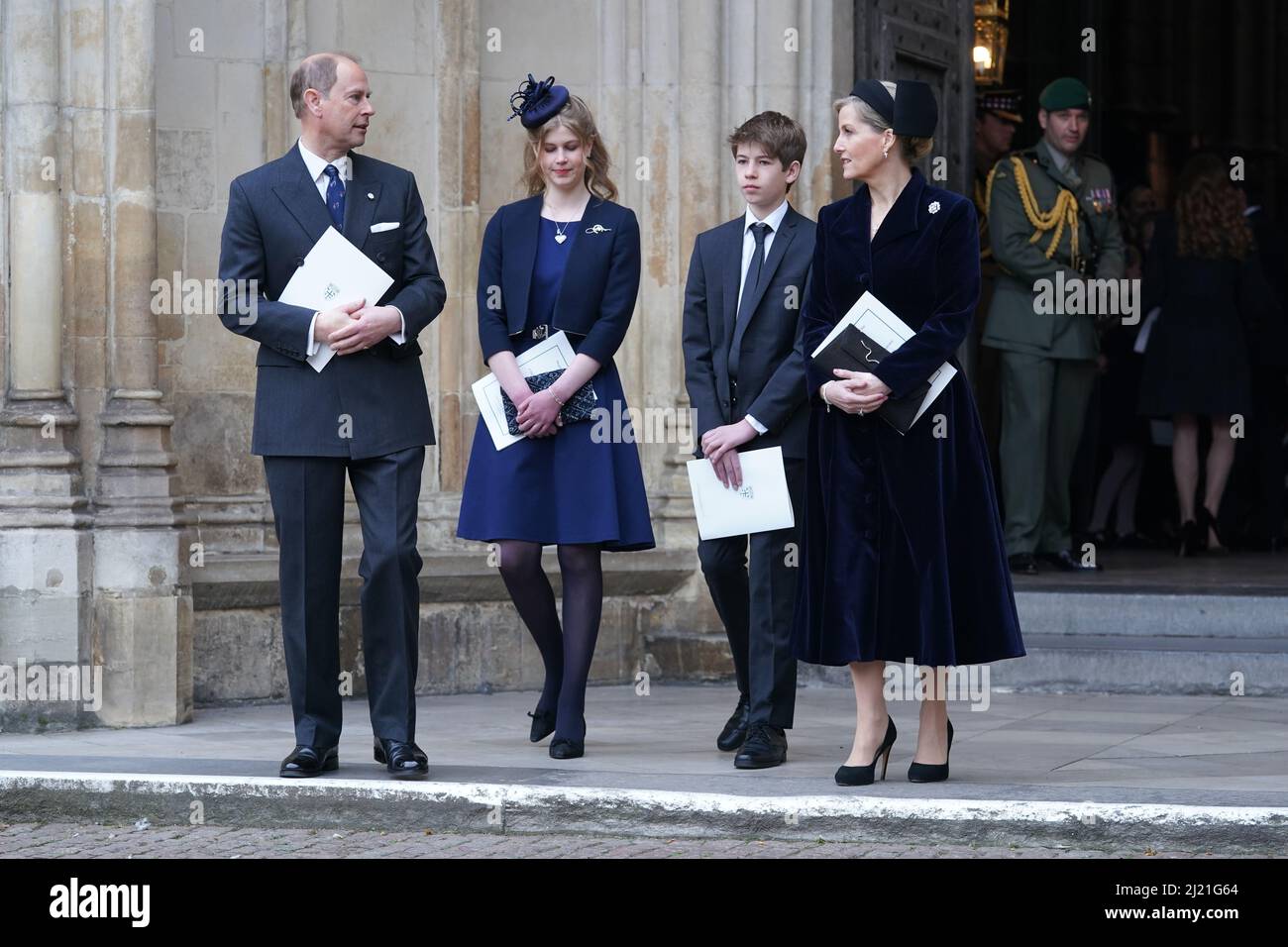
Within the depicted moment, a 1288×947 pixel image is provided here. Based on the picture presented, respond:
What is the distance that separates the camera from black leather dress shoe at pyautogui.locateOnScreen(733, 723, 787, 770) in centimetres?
690

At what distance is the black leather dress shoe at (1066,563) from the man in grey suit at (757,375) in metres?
3.72

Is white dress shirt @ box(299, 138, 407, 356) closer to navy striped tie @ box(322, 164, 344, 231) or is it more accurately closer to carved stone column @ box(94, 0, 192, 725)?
navy striped tie @ box(322, 164, 344, 231)

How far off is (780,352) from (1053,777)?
5.22 ft

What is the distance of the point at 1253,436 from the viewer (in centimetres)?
1294

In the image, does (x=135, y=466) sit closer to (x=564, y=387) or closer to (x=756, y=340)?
(x=564, y=387)

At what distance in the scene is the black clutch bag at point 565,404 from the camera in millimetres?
7238

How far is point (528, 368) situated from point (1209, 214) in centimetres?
561

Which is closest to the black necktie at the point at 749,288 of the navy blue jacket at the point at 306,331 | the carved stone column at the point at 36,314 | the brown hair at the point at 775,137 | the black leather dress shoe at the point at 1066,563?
the brown hair at the point at 775,137

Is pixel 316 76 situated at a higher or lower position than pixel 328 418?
higher

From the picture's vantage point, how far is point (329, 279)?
22.2 feet

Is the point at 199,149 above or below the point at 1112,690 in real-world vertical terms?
above

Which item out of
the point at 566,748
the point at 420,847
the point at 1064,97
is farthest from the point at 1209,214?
the point at 420,847
